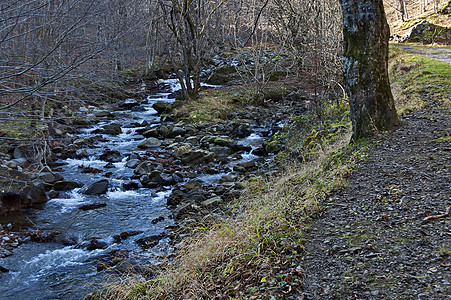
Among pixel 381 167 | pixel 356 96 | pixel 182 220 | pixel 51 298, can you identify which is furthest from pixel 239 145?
pixel 51 298

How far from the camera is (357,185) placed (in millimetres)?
4898

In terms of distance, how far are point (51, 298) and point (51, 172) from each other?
5087 millimetres

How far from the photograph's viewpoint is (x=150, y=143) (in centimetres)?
1271

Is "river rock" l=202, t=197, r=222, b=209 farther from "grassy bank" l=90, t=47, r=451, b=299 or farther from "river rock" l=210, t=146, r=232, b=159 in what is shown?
"river rock" l=210, t=146, r=232, b=159

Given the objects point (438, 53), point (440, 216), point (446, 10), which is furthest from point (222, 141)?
point (446, 10)

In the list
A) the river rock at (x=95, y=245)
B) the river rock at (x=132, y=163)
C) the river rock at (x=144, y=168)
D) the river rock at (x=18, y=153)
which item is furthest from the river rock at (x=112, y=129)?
the river rock at (x=95, y=245)

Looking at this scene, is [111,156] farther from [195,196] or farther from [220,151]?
[195,196]

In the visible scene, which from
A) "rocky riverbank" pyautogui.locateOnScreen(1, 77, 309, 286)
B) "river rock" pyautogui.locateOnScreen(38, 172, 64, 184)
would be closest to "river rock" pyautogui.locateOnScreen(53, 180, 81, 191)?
"rocky riverbank" pyautogui.locateOnScreen(1, 77, 309, 286)

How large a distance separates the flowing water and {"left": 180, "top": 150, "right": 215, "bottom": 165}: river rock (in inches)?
52.2

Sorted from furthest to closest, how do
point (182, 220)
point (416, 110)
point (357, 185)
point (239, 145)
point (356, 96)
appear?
1. point (239, 145)
2. point (416, 110)
3. point (182, 220)
4. point (356, 96)
5. point (357, 185)

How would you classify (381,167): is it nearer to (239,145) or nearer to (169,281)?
(169,281)

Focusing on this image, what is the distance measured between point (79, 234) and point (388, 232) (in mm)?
5557

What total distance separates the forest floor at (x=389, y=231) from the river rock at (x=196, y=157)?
591 cm

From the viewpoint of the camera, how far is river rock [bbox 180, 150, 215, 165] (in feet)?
35.4
